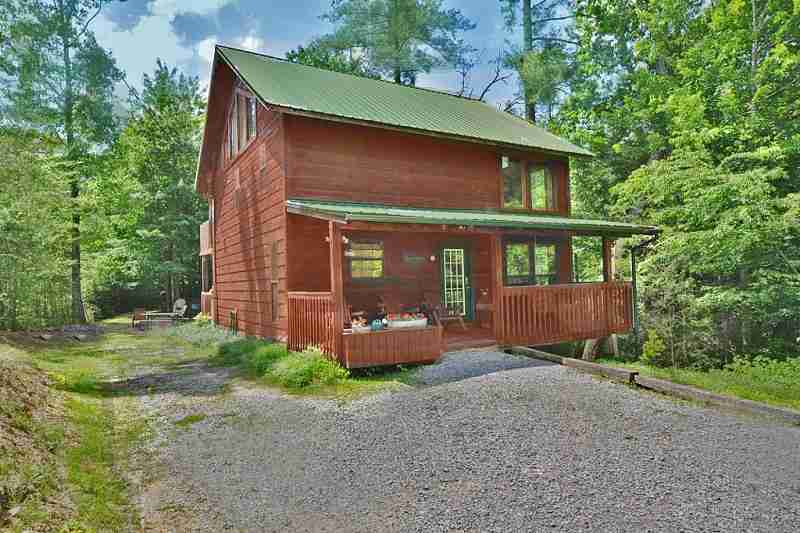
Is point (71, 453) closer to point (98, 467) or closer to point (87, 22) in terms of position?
point (98, 467)

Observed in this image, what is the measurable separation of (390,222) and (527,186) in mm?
7315

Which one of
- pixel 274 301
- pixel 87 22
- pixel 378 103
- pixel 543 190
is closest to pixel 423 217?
pixel 274 301

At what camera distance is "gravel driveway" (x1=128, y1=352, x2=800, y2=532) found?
3695 millimetres

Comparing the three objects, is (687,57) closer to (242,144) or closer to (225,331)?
(242,144)

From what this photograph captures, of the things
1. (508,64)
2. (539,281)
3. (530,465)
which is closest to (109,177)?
(508,64)

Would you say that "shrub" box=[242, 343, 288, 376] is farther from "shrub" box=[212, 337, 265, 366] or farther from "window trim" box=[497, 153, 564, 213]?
"window trim" box=[497, 153, 564, 213]

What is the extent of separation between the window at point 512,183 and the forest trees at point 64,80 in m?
17.5

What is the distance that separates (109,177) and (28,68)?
829 centimetres

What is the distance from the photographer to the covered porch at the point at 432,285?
8461mm

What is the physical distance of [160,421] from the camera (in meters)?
6.52

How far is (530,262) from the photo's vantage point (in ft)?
45.1

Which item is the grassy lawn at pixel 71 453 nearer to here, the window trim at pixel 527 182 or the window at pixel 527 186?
the window trim at pixel 527 182

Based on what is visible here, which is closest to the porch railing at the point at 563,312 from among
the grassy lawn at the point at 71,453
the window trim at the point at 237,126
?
the grassy lawn at the point at 71,453

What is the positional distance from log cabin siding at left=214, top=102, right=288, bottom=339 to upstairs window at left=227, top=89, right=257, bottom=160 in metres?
0.34
